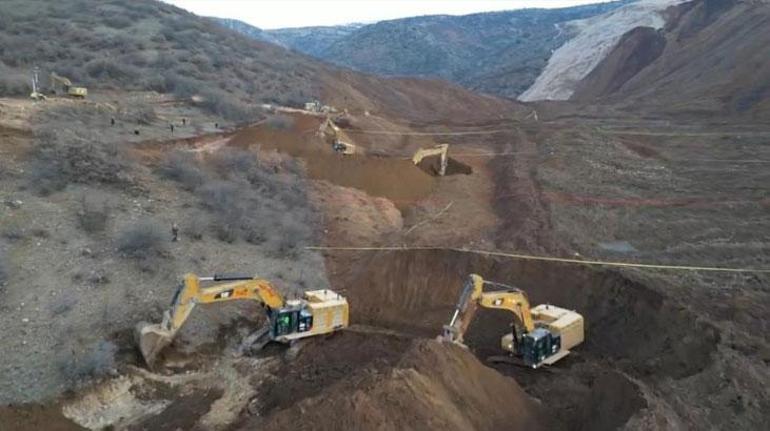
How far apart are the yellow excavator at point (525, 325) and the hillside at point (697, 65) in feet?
116

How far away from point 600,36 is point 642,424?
9183 cm

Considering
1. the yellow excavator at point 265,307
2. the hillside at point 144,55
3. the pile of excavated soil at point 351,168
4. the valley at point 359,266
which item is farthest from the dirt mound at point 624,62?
the yellow excavator at point 265,307

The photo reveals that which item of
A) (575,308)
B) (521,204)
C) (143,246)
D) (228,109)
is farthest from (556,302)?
(228,109)

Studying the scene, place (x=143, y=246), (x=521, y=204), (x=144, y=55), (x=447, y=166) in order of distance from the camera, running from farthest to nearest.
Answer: (x=144, y=55)
(x=447, y=166)
(x=521, y=204)
(x=143, y=246)

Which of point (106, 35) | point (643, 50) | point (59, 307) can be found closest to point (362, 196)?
point (59, 307)

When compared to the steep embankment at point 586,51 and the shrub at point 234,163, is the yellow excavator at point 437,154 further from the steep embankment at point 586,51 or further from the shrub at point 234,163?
the steep embankment at point 586,51

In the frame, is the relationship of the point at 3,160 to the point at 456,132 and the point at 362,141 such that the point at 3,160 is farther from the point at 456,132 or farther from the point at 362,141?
the point at 456,132

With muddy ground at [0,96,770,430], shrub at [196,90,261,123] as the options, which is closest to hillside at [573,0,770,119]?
muddy ground at [0,96,770,430]

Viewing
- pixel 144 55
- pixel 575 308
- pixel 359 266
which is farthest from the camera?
pixel 144 55

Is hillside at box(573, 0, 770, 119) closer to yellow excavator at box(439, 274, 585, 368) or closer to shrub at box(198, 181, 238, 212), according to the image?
yellow excavator at box(439, 274, 585, 368)

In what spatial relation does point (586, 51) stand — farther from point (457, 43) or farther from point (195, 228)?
point (195, 228)

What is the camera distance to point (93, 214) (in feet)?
59.6

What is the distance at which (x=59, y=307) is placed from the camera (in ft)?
47.8

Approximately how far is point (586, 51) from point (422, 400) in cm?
8873
